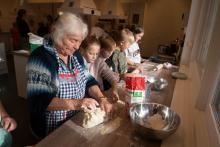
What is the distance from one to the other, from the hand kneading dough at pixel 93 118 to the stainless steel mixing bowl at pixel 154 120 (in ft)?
0.45

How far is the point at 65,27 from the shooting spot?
96 cm

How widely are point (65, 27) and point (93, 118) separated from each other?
19.9 inches

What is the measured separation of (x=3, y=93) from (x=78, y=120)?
92.5 inches

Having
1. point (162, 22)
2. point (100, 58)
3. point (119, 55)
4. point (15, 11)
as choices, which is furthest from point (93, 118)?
point (15, 11)

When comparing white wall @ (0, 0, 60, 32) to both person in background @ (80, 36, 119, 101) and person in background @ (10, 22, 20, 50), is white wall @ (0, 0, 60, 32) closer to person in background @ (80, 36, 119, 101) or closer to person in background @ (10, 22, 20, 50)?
person in background @ (10, 22, 20, 50)

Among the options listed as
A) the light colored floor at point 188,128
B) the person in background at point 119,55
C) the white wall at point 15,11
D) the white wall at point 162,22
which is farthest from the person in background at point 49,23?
the white wall at point 162,22

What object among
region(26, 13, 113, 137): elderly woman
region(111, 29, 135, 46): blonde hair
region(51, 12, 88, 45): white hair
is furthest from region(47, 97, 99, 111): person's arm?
region(111, 29, 135, 46): blonde hair

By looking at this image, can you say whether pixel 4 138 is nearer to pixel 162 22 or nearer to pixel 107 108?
pixel 107 108

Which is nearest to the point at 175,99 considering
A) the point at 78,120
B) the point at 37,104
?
the point at 78,120

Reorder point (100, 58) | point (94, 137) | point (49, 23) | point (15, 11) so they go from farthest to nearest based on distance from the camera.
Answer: point (15, 11) < point (49, 23) < point (100, 58) < point (94, 137)

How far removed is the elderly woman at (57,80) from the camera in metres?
0.92

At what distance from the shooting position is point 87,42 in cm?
134

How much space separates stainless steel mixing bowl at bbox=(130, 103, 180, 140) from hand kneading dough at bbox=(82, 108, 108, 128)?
0.14 meters

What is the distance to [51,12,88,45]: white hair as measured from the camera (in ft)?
3.15
